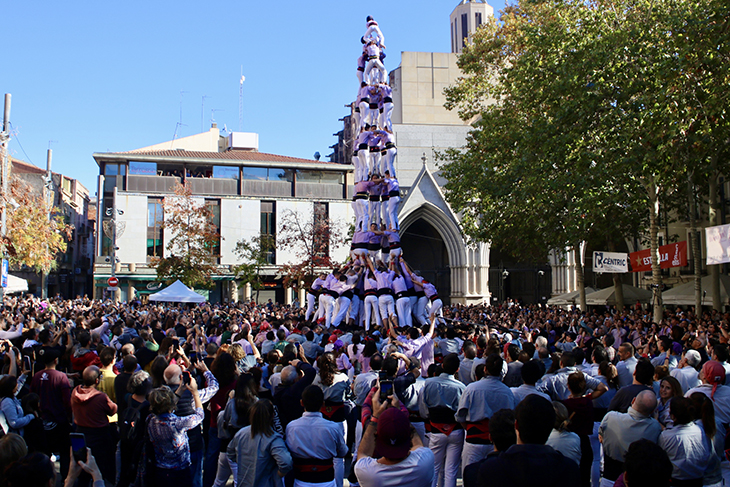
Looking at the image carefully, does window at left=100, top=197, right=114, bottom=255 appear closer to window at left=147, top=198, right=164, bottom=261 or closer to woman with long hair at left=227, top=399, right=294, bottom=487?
window at left=147, top=198, right=164, bottom=261

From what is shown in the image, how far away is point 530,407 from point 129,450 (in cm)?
406

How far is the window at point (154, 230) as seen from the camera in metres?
43.6

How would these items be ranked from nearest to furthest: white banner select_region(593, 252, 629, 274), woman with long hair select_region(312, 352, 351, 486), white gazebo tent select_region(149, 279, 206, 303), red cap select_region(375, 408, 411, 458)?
red cap select_region(375, 408, 411, 458) → woman with long hair select_region(312, 352, 351, 486) → white gazebo tent select_region(149, 279, 206, 303) → white banner select_region(593, 252, 629, 274)

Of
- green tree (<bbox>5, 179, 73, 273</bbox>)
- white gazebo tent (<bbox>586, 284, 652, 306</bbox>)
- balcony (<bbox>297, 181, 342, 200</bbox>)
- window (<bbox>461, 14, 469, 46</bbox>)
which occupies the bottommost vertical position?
white gazebo tent (<bbox>586, 284, 652, 306</bbox>)

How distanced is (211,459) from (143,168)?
41.5 meters

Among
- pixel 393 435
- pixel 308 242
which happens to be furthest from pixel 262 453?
pixel 308 242

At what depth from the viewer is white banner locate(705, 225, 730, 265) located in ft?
52.0

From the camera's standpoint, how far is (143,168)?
1763 inches

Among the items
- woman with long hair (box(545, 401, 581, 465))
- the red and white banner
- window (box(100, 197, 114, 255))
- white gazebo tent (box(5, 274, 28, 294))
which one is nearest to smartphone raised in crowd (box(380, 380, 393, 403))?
woman with long hair (box(545, 401, 581, 465))

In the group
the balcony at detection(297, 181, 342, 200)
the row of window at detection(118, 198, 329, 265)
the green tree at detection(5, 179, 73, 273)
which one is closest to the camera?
the green tree at detection(5, 179, 73, 273)

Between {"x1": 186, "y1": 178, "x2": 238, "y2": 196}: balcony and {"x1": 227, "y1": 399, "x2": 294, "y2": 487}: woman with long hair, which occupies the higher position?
{"x1": 186, "y1": 178, "x2": 238, "y2": 196}: balcony

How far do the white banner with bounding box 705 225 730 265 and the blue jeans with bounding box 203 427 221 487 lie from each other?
47.0ft

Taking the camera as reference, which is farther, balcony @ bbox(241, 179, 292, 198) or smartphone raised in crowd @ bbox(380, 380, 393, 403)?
balcony @ bbox(241, 179, 292, 198)

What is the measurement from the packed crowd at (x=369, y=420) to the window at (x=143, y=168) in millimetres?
37875
